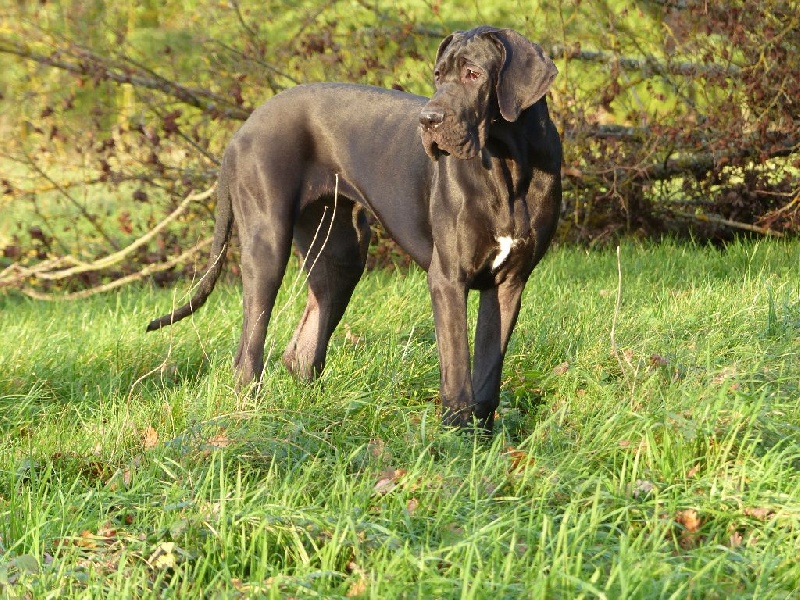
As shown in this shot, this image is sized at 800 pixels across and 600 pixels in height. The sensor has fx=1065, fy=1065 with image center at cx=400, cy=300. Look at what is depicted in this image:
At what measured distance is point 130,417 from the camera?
3.85m

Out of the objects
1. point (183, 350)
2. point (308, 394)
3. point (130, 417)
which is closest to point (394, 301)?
point (183, 350)

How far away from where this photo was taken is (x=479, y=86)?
383 cm

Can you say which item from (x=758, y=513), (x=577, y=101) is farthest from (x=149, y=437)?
(x=577, y=101)

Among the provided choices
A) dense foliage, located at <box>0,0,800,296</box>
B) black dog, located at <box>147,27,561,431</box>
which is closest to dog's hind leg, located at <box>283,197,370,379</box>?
black dog, located at <box>147,27,561,431</box>

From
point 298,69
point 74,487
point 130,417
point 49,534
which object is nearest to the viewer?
point 49,534

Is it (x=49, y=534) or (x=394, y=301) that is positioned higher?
(x=49, y=534)

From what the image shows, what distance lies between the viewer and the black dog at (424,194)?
152 inches

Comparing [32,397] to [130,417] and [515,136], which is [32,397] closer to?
[130,417]

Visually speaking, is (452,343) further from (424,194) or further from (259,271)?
(259,271)

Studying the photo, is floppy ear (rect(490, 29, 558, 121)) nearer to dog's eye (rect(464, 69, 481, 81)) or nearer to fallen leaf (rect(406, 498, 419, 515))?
dog's eye (rect(464, 69, 481, 81))

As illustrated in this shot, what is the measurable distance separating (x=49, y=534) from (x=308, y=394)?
135 cm

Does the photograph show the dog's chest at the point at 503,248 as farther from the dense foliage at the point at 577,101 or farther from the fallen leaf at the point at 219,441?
the dense foliage at the point at 577,101

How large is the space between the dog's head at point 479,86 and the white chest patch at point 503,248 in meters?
0.38

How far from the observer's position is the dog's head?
12.4ft
